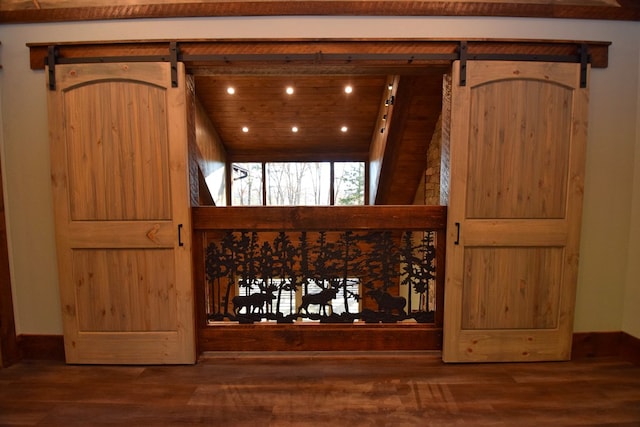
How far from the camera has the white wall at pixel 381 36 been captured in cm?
204

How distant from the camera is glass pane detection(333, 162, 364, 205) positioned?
7.16m

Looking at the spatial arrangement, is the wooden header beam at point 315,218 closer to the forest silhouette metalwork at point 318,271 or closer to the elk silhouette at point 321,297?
the forest silhouette metalwork at point 318,271

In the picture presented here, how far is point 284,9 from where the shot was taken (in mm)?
2031

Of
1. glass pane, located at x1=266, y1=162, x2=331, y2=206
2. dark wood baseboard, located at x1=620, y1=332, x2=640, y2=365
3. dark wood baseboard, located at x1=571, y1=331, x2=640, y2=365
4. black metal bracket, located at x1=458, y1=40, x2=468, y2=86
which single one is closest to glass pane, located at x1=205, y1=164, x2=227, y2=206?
glass pane, located at x1=266, y1=162, x2=331, y2=206

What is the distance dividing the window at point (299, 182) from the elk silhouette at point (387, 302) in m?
4.98

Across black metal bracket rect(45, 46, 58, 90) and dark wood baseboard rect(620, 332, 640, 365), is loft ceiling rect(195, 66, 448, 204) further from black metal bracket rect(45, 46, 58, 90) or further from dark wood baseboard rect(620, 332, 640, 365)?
dark wood baseboard rect(620, 332, 640, 365)

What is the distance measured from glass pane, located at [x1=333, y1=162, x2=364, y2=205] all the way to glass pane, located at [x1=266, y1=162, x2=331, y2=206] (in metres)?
0.25

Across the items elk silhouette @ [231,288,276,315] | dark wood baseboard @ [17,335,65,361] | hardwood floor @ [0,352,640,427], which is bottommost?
hardwood floor @ [0,352,640,427]

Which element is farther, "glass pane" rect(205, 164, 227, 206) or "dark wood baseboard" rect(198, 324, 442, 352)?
"glass pane" rect(205, 164, 227, 206)

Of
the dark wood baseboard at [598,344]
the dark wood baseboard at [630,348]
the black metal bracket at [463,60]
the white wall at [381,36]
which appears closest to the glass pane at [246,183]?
the white wall at [381,36]

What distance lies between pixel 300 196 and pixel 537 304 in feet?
19.1

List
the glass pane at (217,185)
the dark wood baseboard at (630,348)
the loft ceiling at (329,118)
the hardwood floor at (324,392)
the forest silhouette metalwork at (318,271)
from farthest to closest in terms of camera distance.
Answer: the glass pane at (217,185)
the loft ceiling at (329,118)
the forest silhouette metalwork at (318,271)
the dark wood baseboard at (630,348)
the hardwood floor at (324,392)

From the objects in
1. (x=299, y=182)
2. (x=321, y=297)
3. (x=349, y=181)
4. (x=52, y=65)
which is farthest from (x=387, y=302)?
(x=299, y=182)

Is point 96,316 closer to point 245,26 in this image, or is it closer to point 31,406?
point 31,406
